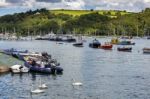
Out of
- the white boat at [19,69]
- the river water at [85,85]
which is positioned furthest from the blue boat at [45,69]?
the white boat at [19,69]

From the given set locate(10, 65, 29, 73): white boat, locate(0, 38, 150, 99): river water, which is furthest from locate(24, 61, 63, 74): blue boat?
locate(10, 65, 29, 73): white boat

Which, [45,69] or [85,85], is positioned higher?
[45,69]

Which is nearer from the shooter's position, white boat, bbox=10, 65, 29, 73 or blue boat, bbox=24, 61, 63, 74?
blue boat, bbox=24, 61, 63, 74

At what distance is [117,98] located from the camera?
224 feet

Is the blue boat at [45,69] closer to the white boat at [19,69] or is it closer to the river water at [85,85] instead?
the river water at [85,85]

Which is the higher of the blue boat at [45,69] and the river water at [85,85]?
the blue boat at [45,69]

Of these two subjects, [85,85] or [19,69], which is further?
[19,69]

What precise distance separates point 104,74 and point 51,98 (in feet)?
106

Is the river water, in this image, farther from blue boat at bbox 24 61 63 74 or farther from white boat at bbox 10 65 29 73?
white boat at bbox 10 65 29 73

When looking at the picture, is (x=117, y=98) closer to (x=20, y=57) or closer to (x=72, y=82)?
(x=72, y=82)

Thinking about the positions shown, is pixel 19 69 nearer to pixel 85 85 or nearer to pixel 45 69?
pixel 45 69

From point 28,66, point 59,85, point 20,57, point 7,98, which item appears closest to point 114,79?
point 59,85

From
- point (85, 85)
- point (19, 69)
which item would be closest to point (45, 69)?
point (19, 69)

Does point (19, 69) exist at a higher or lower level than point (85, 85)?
higher
